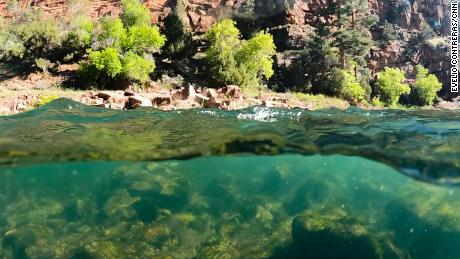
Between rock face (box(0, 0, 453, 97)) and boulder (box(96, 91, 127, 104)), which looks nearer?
boulder (box(96, 91, 127, 104))

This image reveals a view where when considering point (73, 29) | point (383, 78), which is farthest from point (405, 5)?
point (73, 29)

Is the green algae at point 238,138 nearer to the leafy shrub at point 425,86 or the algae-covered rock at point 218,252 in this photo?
the algae-covered rock at point 218,252

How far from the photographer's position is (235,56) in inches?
1510

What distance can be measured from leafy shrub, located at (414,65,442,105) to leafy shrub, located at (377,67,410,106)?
1743 millimetres

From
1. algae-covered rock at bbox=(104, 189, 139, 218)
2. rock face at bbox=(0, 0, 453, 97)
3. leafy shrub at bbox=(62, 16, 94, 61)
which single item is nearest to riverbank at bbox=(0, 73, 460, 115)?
leafy shrub at bbox=(62, 16, 94, 61)

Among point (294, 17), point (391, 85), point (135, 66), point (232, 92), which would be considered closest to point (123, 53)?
point (135, 66)

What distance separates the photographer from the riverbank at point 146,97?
24.8m

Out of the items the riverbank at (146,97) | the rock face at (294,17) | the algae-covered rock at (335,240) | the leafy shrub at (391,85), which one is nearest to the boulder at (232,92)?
the riverbank at (146,97)

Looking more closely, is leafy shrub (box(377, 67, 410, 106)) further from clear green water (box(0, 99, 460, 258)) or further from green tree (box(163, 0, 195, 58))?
clear green water (box(0, 99, 460, 258))

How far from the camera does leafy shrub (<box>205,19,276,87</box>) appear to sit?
37531 millimetres

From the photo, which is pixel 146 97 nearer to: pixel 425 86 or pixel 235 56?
pixel 235 56

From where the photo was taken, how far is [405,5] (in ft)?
175

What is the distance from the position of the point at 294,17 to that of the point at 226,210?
37.1 metres

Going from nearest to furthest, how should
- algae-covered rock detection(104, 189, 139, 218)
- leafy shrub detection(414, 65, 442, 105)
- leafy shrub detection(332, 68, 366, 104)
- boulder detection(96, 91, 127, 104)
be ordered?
algae-covered rock detection(104, 189, 139, 218)
boulder detection(96, 91, 127, 104)
leafy shrub detection(332, 68, 366, 104)
leafy shrub detection(414, 65, 442, 105)
